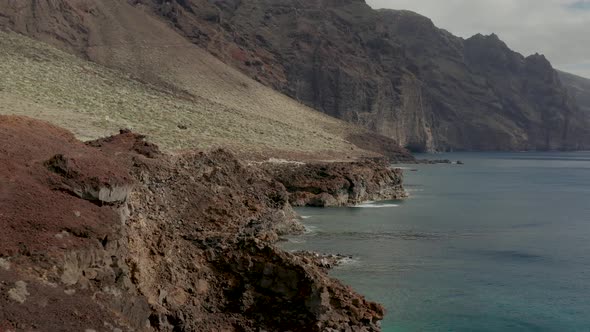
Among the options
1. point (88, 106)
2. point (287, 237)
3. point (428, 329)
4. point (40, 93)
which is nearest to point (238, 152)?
point (88, 106)

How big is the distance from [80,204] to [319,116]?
443ft

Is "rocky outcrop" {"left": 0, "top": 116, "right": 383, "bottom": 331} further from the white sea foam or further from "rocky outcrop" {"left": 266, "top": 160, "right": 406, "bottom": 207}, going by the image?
the white sea foam

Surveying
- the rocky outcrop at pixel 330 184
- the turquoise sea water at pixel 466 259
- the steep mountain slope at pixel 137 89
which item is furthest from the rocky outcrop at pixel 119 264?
the rocky outcrop at pixel 330 184

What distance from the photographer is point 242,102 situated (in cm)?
12506

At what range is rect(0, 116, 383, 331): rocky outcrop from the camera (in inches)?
701

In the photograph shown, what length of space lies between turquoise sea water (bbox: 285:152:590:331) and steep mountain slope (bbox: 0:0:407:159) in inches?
921

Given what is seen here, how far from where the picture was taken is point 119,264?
68.1 feet

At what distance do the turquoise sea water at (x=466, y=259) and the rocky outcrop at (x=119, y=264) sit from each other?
6.31m

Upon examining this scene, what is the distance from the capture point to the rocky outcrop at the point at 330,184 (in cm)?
7356

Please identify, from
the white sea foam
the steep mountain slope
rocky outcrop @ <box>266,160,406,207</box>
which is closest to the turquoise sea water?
the white sea foam

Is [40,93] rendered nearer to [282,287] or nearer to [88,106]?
[88,106]

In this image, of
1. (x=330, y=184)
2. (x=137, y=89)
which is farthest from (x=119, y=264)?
(x=137, y=89)

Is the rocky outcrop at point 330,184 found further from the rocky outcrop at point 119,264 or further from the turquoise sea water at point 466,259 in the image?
the rocky outcrop at point 119,264

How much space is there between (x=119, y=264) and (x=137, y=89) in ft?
267
